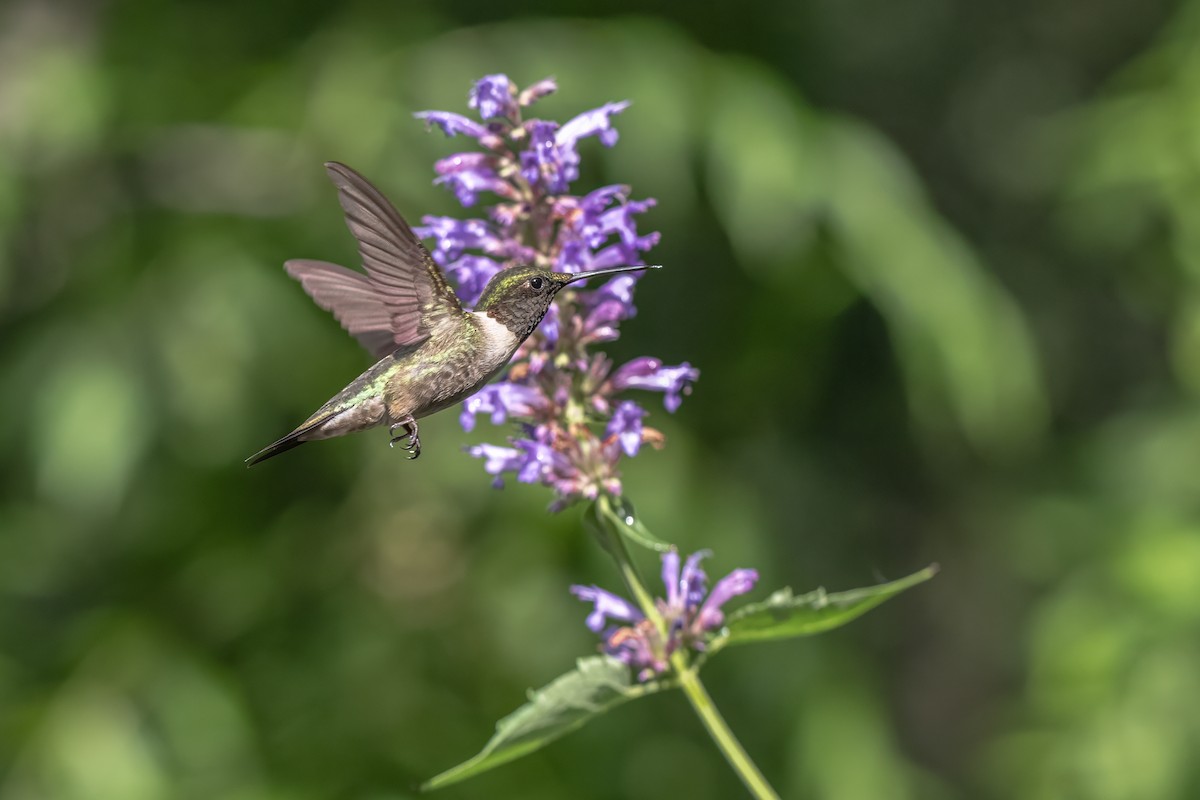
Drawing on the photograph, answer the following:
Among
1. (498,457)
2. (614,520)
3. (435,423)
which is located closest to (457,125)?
(498,457)

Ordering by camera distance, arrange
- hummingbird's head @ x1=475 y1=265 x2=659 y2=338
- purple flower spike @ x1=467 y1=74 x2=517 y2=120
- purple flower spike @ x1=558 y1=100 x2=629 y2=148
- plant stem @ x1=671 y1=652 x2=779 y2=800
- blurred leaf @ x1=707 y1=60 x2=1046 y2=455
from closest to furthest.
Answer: plant stem @ x1=671 y1=652 x2=779 y2=800
hummingbird's head @ x1=475 y1=265 x2=659 y2=338
purple flower spike @ x1=467 y1=74 x2=517 y2=120
purple flower spike @ x1=558 y1=100 x2=629 y2=148
blurred leaf @ x1=707 y1=60 x2=1046 y2=455

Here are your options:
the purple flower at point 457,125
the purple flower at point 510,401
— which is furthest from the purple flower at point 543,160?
the purple flower at point 510,401

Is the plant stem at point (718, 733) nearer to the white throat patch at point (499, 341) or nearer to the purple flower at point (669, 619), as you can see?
the purple flower at point (669, 619)

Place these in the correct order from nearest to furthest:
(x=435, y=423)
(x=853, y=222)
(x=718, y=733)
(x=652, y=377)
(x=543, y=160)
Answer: (x=718, y=733)
(x=543, y=160)
(x=652, y=377)
(x=853, y=222)
(x=435, y=423)

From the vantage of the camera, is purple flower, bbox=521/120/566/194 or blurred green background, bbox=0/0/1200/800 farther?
blurred green background, bbox=0/0/1200/800

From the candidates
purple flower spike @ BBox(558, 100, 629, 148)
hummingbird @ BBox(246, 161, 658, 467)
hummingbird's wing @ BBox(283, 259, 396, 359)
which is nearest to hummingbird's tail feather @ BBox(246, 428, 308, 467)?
hummingbird @ BBox(246, 161, 658, 467)

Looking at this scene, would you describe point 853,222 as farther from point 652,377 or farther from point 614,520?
point 614,520

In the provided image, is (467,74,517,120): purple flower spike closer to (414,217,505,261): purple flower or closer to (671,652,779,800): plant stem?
(414,217,505,261): purple flower
